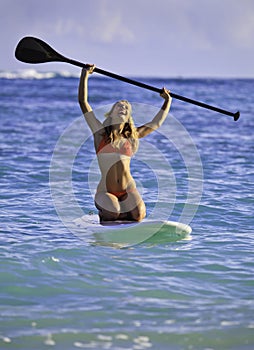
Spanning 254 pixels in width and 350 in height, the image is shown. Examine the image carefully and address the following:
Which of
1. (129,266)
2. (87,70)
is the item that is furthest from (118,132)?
(129,266)

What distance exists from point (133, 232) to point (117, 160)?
832 millimetres

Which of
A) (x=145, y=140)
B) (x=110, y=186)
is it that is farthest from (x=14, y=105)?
(x=110, y=186)

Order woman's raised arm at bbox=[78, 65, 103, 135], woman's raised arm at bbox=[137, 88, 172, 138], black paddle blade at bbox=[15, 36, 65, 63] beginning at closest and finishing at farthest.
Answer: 1. woman's raised arm at bbox=[78, 65, 103, 135]
2. woman's raised arm at bbox=[137, 88, 172, 138]
3. black paddle blade at bbox=[15, 36, 65, 63]

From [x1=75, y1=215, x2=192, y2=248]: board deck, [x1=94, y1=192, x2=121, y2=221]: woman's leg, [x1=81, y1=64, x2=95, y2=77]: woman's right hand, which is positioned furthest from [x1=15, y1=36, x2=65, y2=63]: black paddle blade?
[x1=75, y1=215, x2=192, y2=248]: board deck

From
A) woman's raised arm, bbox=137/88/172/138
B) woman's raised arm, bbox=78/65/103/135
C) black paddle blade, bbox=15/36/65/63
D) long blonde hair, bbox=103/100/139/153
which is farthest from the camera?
black paddle blade, bbox=15/36/65/63

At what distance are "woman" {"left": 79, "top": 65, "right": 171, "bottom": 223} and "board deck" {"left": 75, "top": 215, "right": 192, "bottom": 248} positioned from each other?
0.17 m

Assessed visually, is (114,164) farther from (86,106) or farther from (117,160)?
(86,106)

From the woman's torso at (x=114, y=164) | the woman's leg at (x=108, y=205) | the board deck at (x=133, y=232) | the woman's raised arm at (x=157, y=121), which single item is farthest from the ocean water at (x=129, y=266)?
the woman's raised arm at (x=157, y=121)

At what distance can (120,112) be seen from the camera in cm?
777

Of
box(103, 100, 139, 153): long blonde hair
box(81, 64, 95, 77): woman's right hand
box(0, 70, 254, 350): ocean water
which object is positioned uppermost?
box(81, 64, 95, 77): woman's right hand

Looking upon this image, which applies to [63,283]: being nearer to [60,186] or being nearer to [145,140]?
[60,186]

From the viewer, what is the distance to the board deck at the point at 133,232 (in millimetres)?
7730

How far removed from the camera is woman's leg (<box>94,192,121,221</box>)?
7.93 meters

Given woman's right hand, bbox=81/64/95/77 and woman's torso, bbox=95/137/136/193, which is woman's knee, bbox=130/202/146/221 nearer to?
woman's torso, bbox=95/137/136/193
